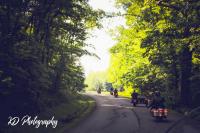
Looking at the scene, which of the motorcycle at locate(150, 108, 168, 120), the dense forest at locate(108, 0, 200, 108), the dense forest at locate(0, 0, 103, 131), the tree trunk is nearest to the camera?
the dense forest at locate(0, 0, 103, 131)

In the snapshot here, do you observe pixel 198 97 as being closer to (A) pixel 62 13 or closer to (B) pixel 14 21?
(A) pixel 62 13

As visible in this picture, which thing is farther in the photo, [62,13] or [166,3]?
[166,3]

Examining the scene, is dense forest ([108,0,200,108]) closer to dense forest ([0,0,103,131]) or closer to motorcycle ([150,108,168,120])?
motorcycle ([150,108,168,120])

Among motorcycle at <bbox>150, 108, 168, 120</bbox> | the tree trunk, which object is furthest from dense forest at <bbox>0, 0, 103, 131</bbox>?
the tree trunk

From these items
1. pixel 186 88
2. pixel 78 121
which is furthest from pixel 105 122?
pixel 186 88

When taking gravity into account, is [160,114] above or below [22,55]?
below

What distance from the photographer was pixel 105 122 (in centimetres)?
2081

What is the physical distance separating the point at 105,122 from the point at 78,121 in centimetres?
162

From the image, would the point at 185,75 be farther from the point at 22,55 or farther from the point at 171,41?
the point at 22,55

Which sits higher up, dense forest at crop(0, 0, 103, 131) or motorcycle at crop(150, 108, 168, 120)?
dense forest at crop(0, 0, 103, 131)

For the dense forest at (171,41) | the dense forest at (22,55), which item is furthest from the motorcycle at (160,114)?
the dense forest at (22,55)

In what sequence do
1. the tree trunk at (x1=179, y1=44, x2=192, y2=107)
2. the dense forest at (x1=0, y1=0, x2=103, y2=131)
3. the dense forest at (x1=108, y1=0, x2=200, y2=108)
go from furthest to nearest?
the tree trunk at (x1=179, y1=44, x2=192, y2=107), the dense forest at (x1=108, y1=0, x2=200, y2=108), the dense forest at (x1=0, y1=0, x2=103, y2=131)

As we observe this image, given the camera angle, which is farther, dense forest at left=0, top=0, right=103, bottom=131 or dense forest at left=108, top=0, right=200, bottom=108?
dense forest at left=108, top=0, right=200, bottom=108

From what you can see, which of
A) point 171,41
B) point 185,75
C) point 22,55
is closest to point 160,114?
point 171,41
